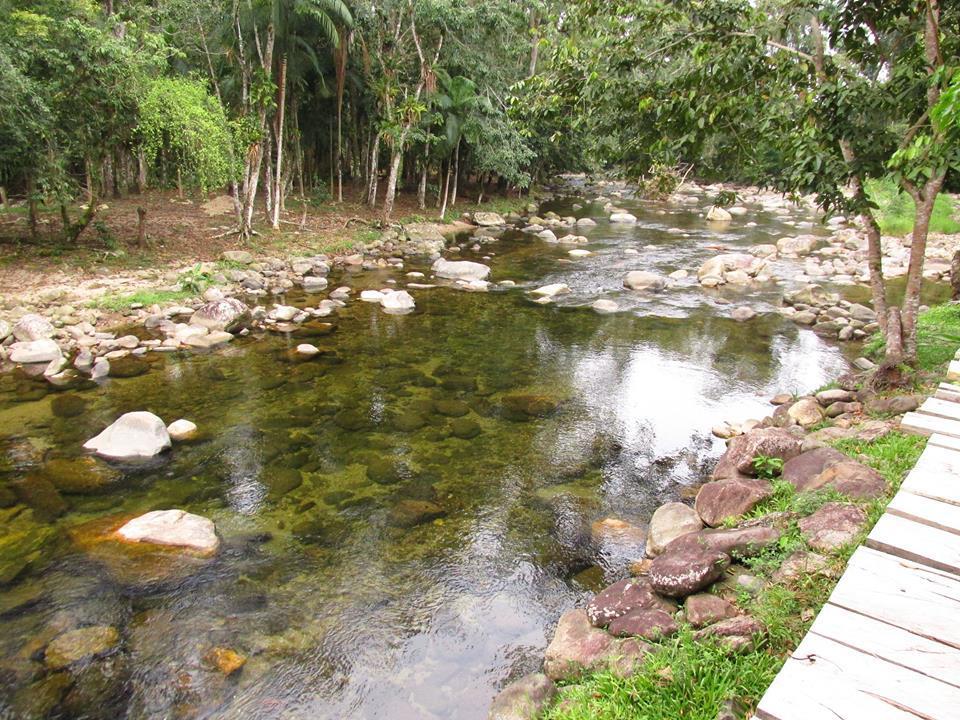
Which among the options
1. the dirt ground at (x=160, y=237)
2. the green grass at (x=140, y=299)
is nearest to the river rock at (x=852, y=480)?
the green grass at (x=140, y=299)

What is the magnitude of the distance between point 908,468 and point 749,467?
5.71ft

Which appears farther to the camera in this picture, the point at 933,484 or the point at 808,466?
the point at 808,466

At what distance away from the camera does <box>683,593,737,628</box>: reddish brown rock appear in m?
4.09

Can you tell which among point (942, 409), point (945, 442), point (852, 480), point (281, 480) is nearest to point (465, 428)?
point (281, 480)

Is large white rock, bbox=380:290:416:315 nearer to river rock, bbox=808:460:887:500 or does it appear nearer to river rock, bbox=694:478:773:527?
river rock, bbox=694:478:773:527

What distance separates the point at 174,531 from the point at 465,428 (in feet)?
14.1

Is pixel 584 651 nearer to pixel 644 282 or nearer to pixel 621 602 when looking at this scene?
pixel 621 602

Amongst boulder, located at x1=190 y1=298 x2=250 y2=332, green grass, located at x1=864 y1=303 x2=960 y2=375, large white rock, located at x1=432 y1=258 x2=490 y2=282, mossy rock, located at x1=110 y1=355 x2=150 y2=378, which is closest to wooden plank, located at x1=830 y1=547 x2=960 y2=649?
green grass, located at x1=864 y1=303 x2=960 y2=375

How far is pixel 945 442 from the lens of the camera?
4328 mm

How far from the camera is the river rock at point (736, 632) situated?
11.7ft

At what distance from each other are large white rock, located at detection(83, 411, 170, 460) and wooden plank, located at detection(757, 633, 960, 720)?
8294mm

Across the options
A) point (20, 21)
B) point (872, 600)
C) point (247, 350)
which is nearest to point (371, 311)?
point (247, 350)

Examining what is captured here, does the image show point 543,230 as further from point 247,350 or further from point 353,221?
point 247,350

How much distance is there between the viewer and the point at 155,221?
20047 millimetres
